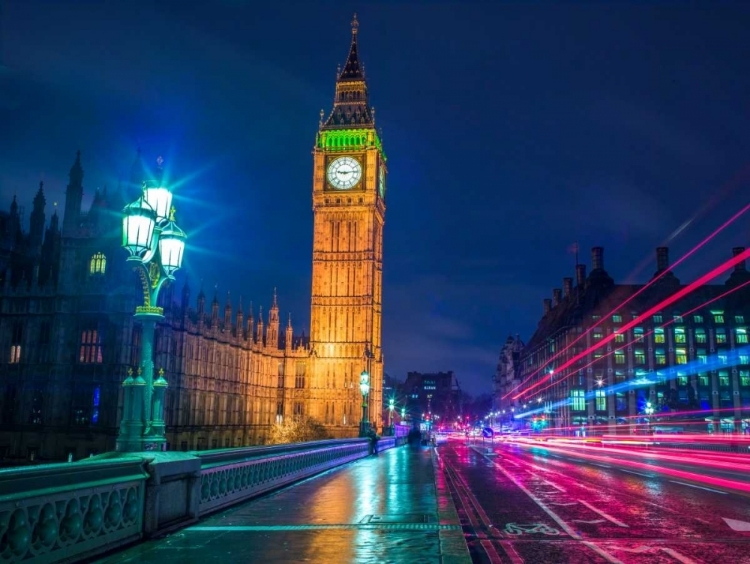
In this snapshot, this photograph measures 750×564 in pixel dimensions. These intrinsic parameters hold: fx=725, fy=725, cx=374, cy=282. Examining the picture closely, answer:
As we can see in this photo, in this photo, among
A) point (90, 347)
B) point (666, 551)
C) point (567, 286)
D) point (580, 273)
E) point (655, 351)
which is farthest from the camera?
point (567, 286)

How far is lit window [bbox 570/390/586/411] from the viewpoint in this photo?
105375 mm

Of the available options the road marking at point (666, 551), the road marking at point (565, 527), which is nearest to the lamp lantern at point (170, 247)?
the road marking at point (565, 527)

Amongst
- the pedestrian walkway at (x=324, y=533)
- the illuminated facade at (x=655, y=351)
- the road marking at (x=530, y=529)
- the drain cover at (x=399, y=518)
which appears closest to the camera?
the pedestrian walkway at (x=324, y=533)

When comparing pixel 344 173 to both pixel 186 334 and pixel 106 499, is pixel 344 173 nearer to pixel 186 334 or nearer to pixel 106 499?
pixel 186 334

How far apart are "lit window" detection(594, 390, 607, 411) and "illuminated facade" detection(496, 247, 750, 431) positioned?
0.14m

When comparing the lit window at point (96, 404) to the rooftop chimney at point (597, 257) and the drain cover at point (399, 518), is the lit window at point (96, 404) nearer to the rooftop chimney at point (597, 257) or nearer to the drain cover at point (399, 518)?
the drain cover at point (399, 518)

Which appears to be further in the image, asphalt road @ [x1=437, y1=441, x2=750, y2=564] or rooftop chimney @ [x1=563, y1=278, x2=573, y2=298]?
rooftop chimney @ [x1=563, y1=278, x2=573, y2=298]

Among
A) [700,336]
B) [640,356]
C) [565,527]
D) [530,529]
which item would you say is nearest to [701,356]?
[700,336]

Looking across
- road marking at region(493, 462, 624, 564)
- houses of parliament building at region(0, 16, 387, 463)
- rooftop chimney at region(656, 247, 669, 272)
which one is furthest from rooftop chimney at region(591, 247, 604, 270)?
road marking at region(493, 462, 624, 564)

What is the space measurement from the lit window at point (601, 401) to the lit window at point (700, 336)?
613 inches

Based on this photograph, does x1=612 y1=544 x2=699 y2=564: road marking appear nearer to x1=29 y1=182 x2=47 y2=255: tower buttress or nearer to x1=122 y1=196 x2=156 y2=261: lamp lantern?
x1=122 y1=196 x2=156 y2=261: lamp lantern

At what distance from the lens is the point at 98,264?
53.5 meters

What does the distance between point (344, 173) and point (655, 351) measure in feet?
168

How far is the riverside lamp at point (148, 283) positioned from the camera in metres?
11.8
